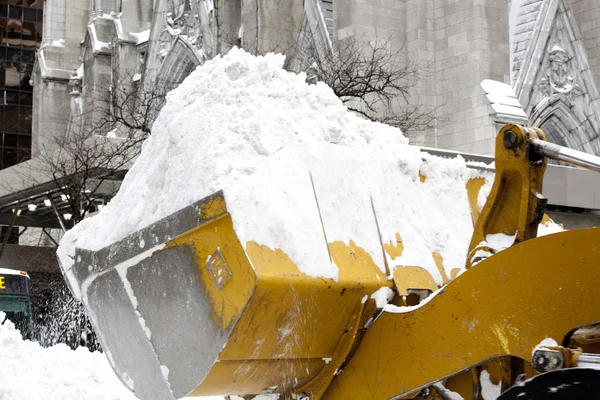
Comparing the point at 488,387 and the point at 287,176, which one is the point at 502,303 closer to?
the point at 488,387

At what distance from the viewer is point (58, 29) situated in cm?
4166

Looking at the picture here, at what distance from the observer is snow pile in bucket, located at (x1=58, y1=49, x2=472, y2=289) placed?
14.4 feet

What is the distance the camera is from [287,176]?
4.58 m

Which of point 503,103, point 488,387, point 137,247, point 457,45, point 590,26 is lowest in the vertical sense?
point 488,387

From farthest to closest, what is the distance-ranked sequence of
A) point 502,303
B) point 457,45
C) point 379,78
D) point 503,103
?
point 457,45
point 379,78
point 503,103
point 502,303

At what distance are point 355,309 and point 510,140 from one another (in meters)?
1.09

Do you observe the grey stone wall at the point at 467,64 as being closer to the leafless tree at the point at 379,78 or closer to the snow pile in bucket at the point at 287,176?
A: the leafless tree at the point at 379,78

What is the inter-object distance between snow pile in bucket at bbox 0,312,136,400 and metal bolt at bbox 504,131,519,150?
5.13 meters

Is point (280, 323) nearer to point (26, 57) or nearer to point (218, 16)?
point (218, 16)

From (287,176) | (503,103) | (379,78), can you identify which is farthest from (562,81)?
(287,176)

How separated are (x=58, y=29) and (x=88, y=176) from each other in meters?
20.6

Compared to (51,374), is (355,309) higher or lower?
higher

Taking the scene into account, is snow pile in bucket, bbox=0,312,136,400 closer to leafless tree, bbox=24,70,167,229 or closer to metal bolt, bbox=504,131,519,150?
metal bolt, bbox=504,131,519,150

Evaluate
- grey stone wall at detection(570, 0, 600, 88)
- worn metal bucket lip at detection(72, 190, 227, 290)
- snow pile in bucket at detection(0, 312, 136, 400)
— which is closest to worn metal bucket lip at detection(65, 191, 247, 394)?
worn metal bucket lip at detection(72, 190, 227, 290)
